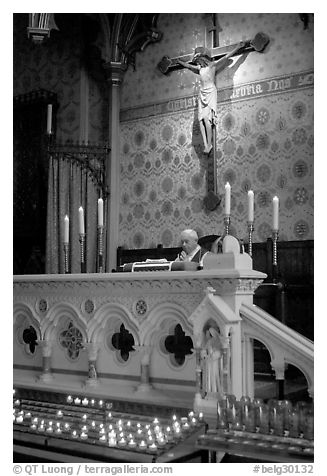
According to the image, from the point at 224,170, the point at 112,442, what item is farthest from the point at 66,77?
the point at 112,442

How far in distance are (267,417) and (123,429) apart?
0.90m

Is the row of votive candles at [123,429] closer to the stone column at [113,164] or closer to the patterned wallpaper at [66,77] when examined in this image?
the stone column at [113,164]

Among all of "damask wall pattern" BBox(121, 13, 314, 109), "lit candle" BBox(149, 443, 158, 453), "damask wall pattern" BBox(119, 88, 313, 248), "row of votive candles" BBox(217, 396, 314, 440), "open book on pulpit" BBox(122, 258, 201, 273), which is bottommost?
"lit candle" BBox(149, 443, 158, 453)

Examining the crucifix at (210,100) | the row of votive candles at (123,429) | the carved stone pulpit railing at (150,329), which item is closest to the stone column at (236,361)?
the carved stone pulpit railing at (150,329)

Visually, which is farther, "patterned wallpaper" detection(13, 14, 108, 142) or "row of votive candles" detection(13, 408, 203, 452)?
"patterned wallpaper" detection(13, 14, 108, 142)

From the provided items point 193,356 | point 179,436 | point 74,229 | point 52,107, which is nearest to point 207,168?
point 74,229

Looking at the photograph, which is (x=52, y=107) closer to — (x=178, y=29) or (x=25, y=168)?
(x=25, y=168)

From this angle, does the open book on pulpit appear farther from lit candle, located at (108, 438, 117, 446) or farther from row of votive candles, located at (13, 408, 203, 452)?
lit candle, located at (108, 438, 117, 446)

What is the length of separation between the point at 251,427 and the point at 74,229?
5985 mm

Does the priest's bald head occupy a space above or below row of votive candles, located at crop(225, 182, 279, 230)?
below

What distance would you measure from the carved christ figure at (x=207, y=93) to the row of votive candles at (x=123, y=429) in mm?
5073

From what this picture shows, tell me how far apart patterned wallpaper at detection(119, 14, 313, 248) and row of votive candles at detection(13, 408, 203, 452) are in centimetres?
429

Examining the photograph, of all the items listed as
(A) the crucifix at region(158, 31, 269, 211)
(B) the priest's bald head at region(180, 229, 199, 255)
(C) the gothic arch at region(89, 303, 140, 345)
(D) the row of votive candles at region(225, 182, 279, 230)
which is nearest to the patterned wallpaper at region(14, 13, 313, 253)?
(A) the crucifix at region(158, 31, 269, 211)

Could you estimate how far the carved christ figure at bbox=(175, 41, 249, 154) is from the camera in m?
8.21
